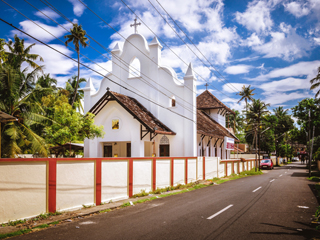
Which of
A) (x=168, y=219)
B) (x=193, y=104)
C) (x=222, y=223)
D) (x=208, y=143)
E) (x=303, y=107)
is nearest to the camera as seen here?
(x=222, y=223)

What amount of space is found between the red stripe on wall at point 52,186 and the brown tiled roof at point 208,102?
2897cm

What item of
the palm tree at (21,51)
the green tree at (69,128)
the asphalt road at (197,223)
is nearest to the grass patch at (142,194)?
the asphalt road at (197,223)

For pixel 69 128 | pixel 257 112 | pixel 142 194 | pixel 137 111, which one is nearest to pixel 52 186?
pixel 142 194

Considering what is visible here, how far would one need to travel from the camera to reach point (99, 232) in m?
7.33

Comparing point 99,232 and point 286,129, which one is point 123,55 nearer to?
point 99,232

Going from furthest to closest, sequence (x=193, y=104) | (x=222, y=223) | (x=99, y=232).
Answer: (x=193, y=104)
(x=222, y=223)
(x=99, y=232)

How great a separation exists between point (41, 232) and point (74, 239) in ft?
4.29

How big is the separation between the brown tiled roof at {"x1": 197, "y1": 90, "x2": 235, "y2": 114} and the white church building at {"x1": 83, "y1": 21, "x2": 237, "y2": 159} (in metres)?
9.53

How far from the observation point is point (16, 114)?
2188 cm

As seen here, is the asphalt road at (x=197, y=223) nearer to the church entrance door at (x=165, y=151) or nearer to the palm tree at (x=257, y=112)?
the church entrance door at (x=165, y=151)

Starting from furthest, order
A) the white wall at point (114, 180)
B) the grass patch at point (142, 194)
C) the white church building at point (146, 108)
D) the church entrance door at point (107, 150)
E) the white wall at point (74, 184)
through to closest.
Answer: the church entrance door at point (107, 150)
the white church building at point (146, 108)
the grass patch at point (142, 194)
the white wall at point (114, 180)
the white wall at point (74, 184)

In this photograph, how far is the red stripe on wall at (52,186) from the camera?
934 centimetres

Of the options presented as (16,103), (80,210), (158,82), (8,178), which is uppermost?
(158,82)

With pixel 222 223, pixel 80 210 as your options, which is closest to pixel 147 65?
pixel 80 210
